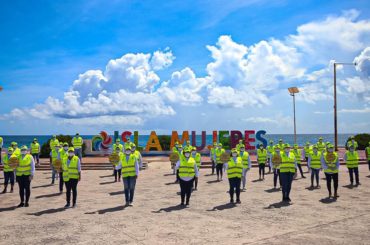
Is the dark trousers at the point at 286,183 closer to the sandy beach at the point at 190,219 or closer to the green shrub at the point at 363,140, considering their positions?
the sandy beach at the point at 190,219

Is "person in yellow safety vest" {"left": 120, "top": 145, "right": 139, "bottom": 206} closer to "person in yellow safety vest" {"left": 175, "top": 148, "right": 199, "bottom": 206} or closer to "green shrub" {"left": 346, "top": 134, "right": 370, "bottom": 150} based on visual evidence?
"person in yellow safety vest" {"left": 175, "top": 148, "right": 199, "bottom": 206}

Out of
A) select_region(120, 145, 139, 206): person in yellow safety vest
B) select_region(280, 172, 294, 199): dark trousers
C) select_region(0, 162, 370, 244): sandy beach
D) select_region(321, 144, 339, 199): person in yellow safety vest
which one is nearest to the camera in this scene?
select_region(0, 162, 370, 244): sandy beach

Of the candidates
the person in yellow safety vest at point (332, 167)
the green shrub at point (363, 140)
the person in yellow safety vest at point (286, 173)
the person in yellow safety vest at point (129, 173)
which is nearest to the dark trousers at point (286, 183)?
the person in yellow safety vest at point (286, 173)

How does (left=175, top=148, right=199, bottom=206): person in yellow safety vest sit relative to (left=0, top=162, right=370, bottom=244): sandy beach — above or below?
above

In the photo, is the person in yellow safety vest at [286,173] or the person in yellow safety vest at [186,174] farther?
the person in yellow safety vest at [286,173]

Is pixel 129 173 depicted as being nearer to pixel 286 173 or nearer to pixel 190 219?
pixel 190 219

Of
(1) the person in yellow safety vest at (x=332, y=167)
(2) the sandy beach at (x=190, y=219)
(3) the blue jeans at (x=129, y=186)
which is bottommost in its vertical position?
(2) the sandy beach at (x=190, y=219)

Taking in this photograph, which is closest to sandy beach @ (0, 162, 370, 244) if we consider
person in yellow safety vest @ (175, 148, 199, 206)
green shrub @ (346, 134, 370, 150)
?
person in yellow safety vest @ (175, 148, 199, 206)

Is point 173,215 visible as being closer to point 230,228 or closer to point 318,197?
point 230,228

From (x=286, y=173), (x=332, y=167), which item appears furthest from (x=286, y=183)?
(x=332, y=167)

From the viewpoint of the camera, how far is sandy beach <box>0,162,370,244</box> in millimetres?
8523

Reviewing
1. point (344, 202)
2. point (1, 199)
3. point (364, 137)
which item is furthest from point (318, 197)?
point (364, 137)

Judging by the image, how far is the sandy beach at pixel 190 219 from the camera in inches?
336

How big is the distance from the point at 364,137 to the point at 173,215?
36.3m
